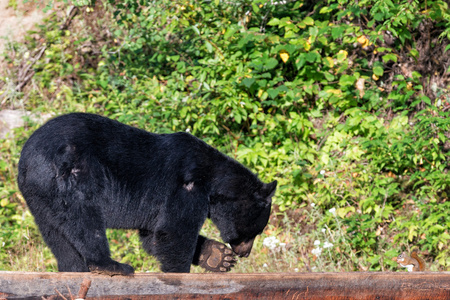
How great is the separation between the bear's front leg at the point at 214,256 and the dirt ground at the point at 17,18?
7113 millimetres

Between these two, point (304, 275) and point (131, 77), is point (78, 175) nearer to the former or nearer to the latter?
point (304, 275)

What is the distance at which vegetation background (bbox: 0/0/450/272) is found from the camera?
585 centimetres

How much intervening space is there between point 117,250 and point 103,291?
3605mm

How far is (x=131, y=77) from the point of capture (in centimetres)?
823

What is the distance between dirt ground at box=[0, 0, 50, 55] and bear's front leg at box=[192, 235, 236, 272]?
7113 millimetres

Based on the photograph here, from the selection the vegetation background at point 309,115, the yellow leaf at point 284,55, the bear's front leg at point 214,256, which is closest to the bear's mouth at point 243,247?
the bear's front leg at point 214,256

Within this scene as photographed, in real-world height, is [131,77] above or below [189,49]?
below

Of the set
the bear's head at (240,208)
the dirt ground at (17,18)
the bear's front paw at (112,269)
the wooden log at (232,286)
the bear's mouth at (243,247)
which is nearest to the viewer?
the wooden log at (232,286)

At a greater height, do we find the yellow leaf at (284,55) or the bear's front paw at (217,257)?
the yellow leaf at (284,55)

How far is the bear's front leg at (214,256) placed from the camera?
4.20m

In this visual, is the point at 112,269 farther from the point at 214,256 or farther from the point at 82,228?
the point at 214,256

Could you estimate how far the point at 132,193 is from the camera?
3762 millimetres

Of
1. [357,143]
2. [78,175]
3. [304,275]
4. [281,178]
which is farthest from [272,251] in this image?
[78,175]

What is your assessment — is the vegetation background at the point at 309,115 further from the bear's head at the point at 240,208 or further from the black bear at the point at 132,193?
the black bear at the point at 132,193
